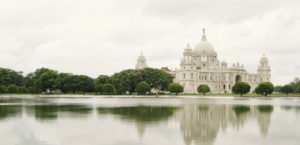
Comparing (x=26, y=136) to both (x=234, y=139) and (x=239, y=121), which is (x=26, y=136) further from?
(x=239, y=121)

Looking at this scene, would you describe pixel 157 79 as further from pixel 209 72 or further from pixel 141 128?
pixel 141 128

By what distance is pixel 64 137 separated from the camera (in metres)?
18.1

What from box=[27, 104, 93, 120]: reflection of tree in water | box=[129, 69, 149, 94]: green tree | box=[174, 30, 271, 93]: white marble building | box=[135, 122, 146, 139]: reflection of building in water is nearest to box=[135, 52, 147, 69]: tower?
box=[174, 30, 271, 93]: white marble building

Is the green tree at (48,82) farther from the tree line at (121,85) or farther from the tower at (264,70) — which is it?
the tower at (264,70)

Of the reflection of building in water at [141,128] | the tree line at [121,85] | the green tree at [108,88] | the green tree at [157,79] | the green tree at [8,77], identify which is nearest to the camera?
the reflection of building in water at [141,128]

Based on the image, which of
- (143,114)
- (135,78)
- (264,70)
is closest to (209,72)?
(264,70)

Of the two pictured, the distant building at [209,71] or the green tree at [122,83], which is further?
the distant building at [209,71]

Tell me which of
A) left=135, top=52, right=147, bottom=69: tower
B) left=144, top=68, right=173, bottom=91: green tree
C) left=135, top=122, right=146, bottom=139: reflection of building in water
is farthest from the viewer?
left=135, top=52, right=147, bottom=69: tower

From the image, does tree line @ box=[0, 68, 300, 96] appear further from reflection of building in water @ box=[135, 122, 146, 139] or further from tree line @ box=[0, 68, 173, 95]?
reflection of building in water @ box=[135, 122, 146, 139]

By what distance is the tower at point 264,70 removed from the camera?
139750mm

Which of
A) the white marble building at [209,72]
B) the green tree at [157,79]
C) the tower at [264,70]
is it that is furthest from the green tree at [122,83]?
the tower at [264,70]

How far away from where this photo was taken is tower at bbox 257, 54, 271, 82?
139750 mm

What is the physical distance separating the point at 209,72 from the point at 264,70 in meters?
26.2

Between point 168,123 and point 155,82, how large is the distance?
258 ft
